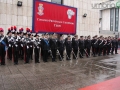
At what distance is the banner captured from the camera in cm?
1150

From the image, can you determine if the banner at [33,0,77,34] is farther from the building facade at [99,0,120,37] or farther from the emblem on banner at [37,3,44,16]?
the building facade at [99,0,120,37]

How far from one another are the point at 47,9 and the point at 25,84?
8.21m

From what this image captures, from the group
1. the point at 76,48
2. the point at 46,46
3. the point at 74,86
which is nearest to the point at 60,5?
the point at 76,48

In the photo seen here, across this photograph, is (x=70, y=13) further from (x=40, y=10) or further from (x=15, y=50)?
(x=15, y=50)

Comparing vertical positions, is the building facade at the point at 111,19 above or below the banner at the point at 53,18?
above

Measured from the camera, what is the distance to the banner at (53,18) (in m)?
11.5

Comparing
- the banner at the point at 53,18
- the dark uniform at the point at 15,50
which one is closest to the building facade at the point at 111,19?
the banner at the point at 53,18

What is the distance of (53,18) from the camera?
12422 millimetres

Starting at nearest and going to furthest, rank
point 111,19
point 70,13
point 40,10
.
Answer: point 40,10 < point 70,13 < point 111,19

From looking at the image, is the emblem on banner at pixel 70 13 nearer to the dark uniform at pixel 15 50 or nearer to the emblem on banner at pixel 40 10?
the emblem on banner at pixel 40 10

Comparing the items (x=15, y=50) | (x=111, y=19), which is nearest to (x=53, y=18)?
(x=15, y=50)

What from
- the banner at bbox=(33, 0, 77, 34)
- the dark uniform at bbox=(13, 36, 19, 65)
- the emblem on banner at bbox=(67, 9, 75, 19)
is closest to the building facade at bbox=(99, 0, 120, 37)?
the emblem on banner at bbox=(67, 9, 75, 19)

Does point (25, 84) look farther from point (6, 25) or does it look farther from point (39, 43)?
point (6, 25)

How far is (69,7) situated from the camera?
44.8 ft
